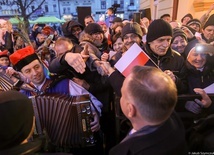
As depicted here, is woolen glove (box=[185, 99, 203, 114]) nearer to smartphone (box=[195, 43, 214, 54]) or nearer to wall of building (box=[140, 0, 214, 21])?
smartphone (box=[195, 43, 214, 54])

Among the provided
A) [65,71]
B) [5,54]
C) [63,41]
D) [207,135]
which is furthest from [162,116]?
[5,54]

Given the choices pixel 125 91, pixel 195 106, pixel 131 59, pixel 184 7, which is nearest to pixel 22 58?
pixel 131 59

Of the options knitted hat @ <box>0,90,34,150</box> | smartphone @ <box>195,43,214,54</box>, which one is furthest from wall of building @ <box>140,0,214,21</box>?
knitted hat @ <box>0,90,34,150</box>

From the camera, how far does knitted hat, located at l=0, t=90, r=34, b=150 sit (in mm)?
1088

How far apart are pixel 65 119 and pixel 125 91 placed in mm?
899

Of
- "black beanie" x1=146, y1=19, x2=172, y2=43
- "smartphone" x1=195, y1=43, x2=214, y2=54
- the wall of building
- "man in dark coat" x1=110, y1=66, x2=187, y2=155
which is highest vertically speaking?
the wall of building

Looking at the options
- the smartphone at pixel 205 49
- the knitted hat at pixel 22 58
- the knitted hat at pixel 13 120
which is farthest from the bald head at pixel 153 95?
the knitted hat at pixel 22 58

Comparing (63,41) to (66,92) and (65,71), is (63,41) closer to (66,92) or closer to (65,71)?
(65,71)

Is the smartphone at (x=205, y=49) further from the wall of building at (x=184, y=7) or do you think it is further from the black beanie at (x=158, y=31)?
the wall of building at (x=184, y=7)

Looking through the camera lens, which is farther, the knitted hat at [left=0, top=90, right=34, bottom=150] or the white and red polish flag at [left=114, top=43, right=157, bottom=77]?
the white and red polish flag at [left=114, top=43, right=157, bottom=77]

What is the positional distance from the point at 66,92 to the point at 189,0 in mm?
A: 6743

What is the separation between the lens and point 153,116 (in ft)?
3.71

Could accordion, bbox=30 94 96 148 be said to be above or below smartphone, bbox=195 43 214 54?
below

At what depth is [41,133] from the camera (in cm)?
194
